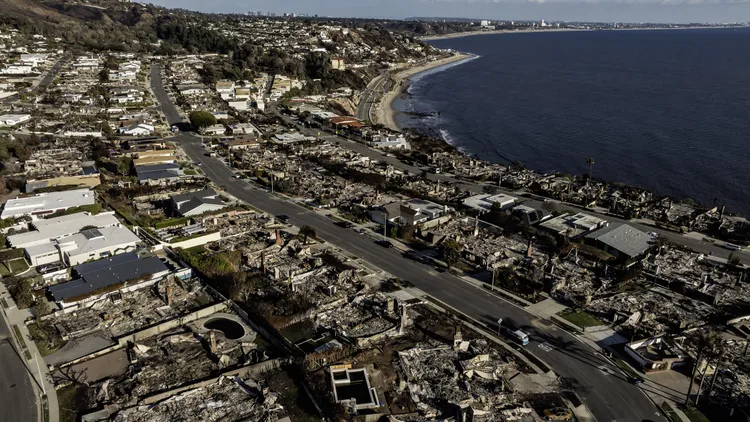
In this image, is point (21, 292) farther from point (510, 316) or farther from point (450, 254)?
point (510, 316)

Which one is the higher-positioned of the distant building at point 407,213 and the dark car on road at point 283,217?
the distant building at point 407,213

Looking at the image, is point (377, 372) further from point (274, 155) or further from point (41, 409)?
point (274, 155)

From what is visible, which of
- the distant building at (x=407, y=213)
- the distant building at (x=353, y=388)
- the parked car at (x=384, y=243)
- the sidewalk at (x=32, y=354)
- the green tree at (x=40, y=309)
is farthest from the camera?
the distant building at (x=407, y=213)

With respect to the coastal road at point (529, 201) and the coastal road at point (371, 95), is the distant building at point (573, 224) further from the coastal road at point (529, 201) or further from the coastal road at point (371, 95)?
the coastal road at point (371, 95)

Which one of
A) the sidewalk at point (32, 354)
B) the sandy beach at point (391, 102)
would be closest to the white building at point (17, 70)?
the sandy beach at point (391, 102)

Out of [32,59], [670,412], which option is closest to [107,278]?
[670,412]
